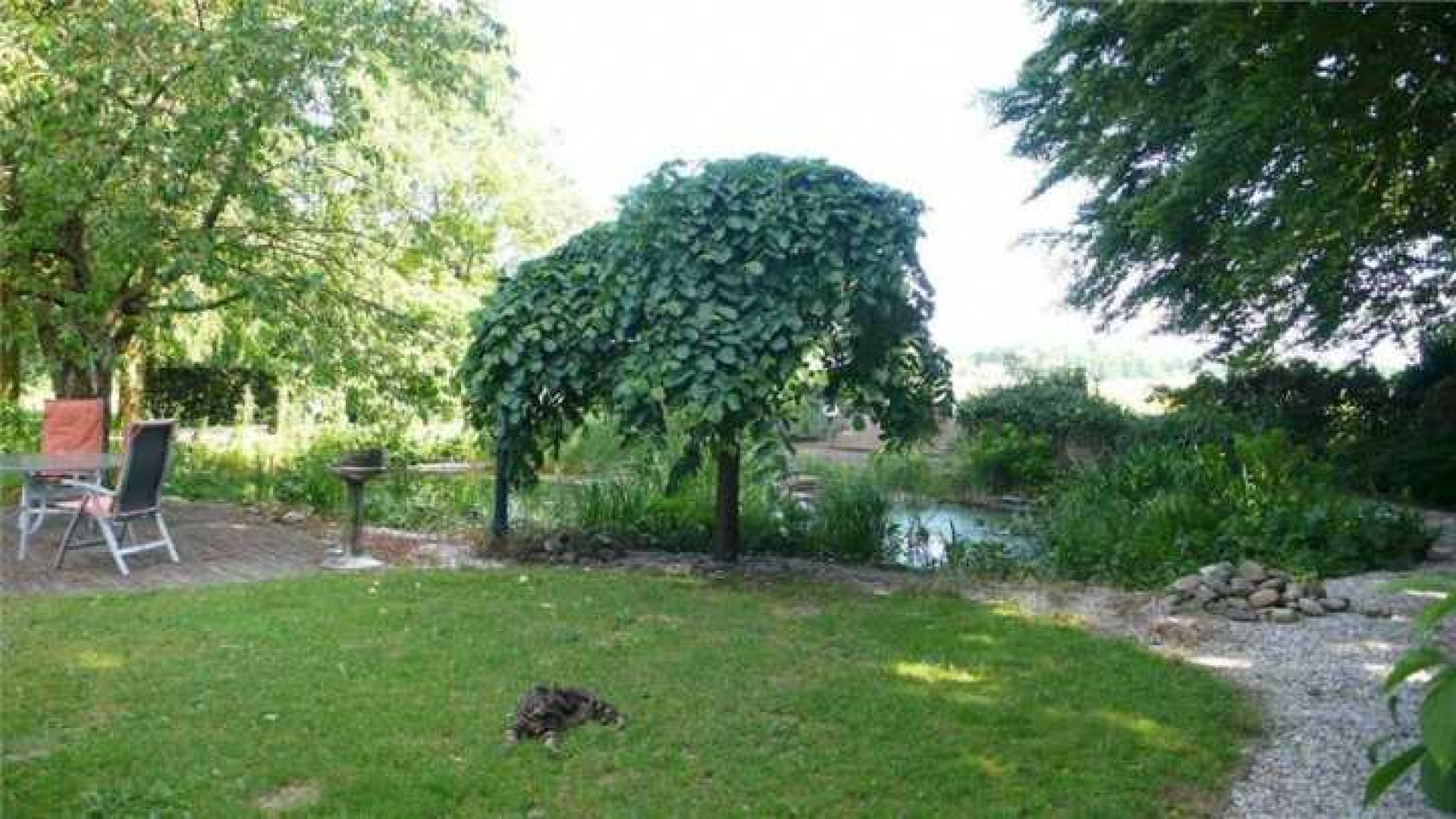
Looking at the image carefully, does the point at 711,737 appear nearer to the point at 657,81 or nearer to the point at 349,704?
the point at 349,704

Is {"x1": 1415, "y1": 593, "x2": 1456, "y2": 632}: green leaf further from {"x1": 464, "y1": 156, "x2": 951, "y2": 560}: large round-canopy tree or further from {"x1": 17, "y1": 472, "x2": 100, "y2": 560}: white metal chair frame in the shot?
{"x1": 17, "y1": 472, "x2": 100, "y2": 560}: white metal chair frame

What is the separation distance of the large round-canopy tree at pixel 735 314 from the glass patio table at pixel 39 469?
2379 millimetres

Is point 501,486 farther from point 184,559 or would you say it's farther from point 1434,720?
point 1434,720

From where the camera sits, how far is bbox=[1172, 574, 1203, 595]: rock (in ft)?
18.9

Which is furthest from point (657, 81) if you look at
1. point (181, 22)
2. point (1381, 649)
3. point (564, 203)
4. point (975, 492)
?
point (1381, 649)

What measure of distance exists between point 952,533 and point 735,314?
Answer: 324 cm

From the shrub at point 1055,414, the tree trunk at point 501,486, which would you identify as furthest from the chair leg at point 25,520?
the shrub at point 1055,414

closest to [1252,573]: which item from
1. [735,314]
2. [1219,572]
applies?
[1219,572]

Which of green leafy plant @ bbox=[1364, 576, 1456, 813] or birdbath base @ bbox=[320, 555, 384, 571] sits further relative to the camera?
birdbath base @ bbox=[320, 555, 384, 571]

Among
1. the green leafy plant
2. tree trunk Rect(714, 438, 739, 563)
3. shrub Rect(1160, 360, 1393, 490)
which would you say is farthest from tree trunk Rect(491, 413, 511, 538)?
shrub Rect(1160, 360, 1393, 490)

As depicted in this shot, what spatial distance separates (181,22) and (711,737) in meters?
6.70

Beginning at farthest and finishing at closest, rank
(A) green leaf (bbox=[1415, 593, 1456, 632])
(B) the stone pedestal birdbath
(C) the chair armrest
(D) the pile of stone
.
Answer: (B) the stone pedestal birdbath
(C) the chair armrest
(D) the pile of stone
(A) green leaf (bbox=[1415, 593, 1456, 632])

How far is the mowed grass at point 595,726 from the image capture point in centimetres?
307

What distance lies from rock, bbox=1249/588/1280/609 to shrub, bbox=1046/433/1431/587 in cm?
81
